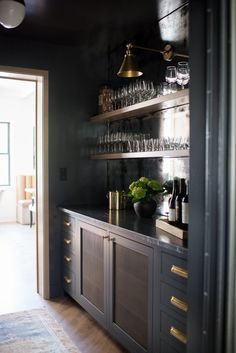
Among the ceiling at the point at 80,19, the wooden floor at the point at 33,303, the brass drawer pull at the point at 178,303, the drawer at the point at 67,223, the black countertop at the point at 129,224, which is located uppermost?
the ceiling at the point at 80,19

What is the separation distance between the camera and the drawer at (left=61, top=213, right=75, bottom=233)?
10.8 feet

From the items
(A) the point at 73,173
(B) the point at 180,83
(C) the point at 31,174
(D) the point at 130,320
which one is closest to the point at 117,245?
(D) the point at 130,320

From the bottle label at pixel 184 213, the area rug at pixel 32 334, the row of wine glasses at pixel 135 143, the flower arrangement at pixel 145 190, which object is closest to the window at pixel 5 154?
the row of wine glasses at pixel 135 143

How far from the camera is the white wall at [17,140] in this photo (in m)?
8.28

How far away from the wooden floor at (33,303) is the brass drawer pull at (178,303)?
35.2 inches

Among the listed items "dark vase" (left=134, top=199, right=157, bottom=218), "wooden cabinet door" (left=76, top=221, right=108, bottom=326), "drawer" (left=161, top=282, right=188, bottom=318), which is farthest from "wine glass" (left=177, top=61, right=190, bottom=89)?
"drawer" (left=161, top=282, right=188, bottom=318)

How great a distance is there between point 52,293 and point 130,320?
1.49 metres

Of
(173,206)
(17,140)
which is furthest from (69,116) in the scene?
(17,140)

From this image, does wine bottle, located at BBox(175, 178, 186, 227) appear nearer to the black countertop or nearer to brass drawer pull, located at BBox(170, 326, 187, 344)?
the black countertop

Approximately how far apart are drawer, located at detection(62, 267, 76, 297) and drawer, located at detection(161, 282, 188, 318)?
1492mm

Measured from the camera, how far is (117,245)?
8.18ft

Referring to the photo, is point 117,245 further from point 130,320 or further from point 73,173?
point 73,173

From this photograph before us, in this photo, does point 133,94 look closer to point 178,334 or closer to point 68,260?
point 68,260

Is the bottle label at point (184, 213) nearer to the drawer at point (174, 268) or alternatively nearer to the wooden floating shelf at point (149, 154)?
the drawer at point (174, 268)
